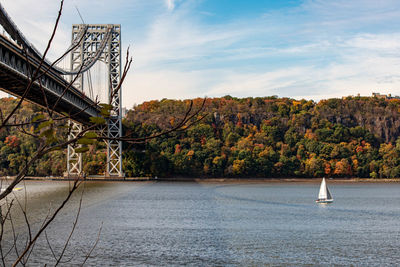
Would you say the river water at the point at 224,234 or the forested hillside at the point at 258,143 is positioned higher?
the forested hillside at the point at 258,143

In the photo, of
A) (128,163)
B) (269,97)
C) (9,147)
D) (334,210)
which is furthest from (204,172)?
(334,210)

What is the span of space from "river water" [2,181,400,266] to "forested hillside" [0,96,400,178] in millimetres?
37986

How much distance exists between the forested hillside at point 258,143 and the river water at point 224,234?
37986mm

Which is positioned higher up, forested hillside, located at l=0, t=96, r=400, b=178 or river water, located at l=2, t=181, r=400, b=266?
forested hillside, located at l=0, t=96, r=400, b=178

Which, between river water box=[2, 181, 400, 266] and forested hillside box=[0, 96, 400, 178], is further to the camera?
forested hillside box=[0, 96, 400, 178]

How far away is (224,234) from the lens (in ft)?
75.8

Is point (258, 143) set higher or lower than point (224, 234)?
higher

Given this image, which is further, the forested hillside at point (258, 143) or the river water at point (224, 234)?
the forested hillside at point (258, 143)

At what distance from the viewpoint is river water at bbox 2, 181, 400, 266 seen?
17531 millimetres

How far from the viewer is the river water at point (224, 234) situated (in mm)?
17531

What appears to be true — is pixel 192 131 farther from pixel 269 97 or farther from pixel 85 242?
pixel 85 242

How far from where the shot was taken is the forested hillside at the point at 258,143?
78125mm

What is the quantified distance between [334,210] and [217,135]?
57.2m

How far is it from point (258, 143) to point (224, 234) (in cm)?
6788
